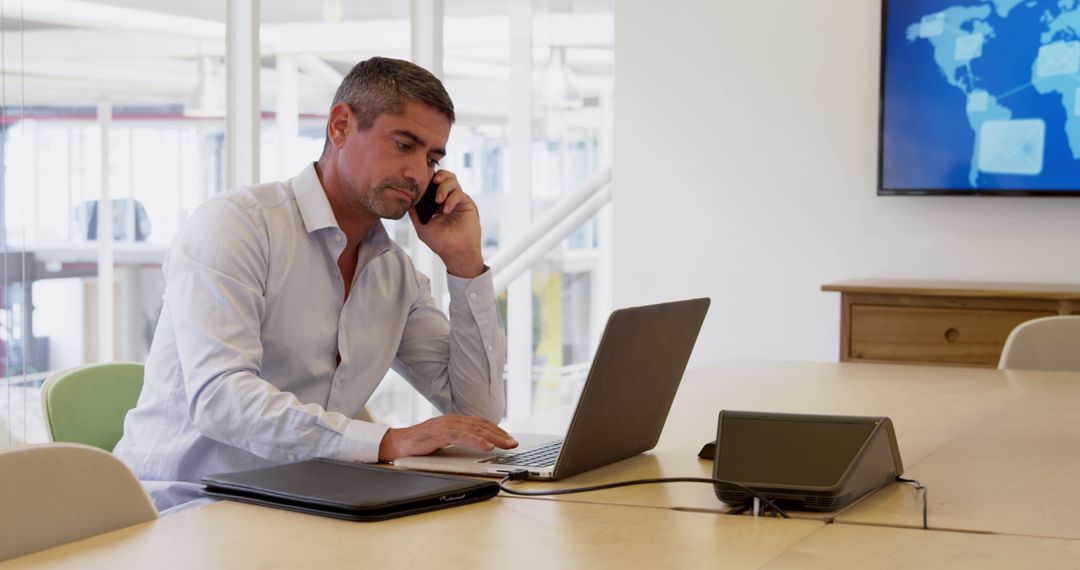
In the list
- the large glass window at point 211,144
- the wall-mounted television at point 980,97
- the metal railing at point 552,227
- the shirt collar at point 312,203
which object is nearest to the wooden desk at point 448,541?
the shirt collar at point 312,203

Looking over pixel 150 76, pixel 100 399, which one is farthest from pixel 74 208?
pixel 100 399

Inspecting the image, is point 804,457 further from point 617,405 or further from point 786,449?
point 617,405

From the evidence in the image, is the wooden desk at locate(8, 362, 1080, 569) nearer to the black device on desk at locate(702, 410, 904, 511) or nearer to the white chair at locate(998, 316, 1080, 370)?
the black device on desk at locate(702, 410, 904, 511)

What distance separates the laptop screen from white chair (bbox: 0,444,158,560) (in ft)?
2.21

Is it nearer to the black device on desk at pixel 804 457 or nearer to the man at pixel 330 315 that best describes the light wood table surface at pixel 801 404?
the black device on desk at pixel 804 457

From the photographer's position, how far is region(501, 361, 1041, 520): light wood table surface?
1577 mm

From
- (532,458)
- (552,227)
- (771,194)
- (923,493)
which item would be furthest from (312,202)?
(552,227)

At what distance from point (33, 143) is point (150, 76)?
52 centimetres

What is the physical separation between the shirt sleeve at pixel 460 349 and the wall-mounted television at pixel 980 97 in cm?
254

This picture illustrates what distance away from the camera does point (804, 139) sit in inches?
180

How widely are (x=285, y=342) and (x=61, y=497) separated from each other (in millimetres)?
692

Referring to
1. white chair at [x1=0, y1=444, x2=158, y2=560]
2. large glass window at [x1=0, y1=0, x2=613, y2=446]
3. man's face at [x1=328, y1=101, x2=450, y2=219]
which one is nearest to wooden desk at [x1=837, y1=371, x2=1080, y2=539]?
white chair at [x1=0, y1=444, x2=158, y2=560]

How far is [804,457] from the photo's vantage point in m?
1.47

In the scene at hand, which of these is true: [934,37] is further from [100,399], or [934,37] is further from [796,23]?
[100,399]
